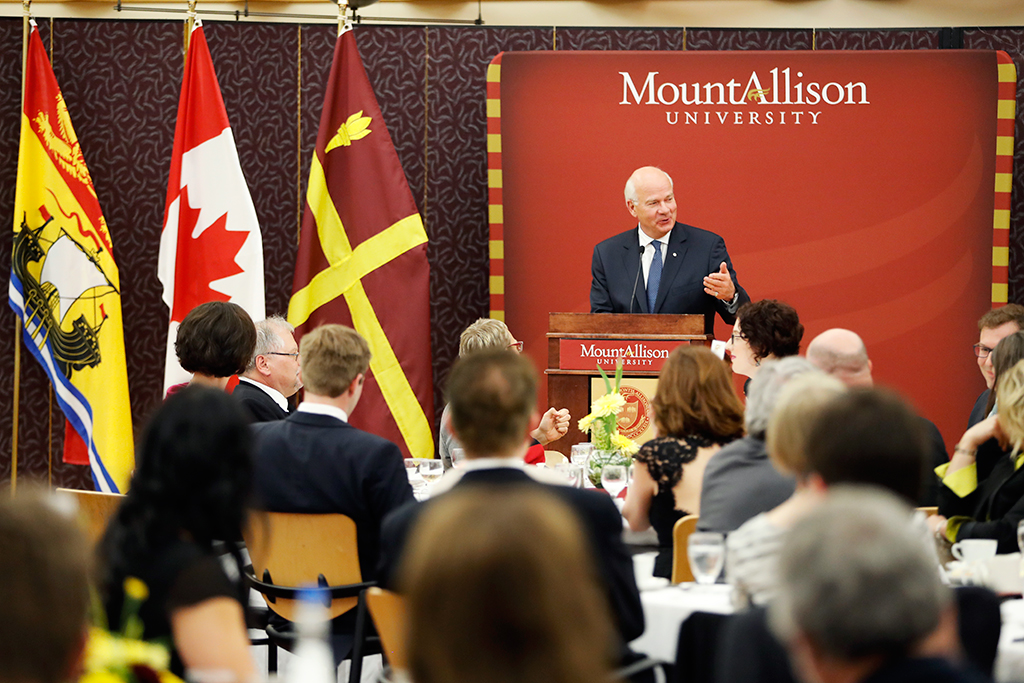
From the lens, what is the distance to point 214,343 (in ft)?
12.2

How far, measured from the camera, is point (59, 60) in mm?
6215

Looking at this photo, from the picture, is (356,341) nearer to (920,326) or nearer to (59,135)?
(59,135)

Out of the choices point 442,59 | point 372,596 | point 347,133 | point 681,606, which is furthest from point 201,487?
point 442,59

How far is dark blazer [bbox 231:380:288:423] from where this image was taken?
3.88 m

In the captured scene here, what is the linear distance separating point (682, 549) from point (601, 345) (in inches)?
70.7

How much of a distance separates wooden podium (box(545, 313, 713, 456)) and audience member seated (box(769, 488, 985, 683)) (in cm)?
313

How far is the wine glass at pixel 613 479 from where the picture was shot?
3.67 metres

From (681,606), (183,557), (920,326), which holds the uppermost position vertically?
(920,326)

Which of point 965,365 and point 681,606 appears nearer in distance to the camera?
point 681,606

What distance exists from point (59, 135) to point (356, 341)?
324cm

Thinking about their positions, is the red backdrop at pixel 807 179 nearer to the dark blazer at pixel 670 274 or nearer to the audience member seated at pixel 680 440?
the dark blazer at pixel 670 274

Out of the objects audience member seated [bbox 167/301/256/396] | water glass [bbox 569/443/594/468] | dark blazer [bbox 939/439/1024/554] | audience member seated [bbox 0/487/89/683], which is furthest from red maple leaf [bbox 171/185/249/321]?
audience member seated [bbox 0/487/89/683]

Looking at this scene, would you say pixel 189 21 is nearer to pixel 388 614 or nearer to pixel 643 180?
pixel 643 180

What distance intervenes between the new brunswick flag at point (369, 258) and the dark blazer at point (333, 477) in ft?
8.12
